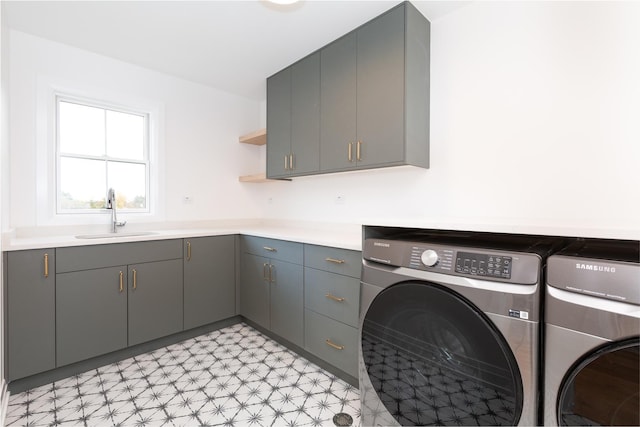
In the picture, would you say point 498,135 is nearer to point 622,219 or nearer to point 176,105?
point 622,219

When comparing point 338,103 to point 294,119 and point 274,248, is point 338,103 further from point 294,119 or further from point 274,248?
point 274,248

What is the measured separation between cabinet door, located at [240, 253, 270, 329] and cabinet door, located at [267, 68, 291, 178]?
0.80 m

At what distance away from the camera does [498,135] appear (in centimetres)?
176

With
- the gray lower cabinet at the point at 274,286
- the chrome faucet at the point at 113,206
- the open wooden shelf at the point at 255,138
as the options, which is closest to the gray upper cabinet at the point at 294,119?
the open wooden shelf at the point at 255,138

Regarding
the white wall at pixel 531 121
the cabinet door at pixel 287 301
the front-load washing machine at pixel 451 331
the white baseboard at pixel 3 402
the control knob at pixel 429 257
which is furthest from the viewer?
the cabinet door at pixel 287 301

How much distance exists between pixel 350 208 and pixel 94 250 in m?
1.88

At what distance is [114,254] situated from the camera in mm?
2135

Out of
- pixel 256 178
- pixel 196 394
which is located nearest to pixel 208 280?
pixel 196 394

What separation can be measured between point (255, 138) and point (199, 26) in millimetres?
1241

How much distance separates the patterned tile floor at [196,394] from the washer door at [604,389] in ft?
3.35

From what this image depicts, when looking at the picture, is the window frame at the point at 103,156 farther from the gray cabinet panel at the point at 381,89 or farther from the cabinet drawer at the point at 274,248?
the gray cabinet panel at the point at 381,89

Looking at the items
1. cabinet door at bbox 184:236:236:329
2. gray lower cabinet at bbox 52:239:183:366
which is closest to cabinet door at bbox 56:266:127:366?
gray lower cabinet at bbox 52:239:183:366

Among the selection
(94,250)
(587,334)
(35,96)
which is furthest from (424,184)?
(35,96)

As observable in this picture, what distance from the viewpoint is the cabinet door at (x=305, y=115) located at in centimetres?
233
